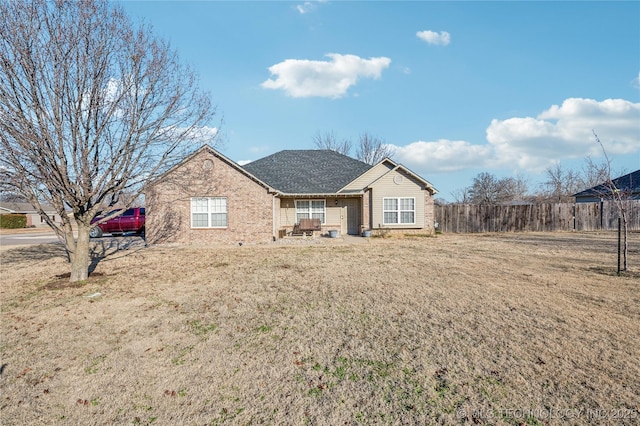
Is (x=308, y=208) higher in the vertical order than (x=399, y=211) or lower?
higher

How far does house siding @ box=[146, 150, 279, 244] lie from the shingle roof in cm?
314

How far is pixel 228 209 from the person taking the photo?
1681cm

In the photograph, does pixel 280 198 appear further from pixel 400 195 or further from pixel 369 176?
pixel 400 195

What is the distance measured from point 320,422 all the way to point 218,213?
14938 mm

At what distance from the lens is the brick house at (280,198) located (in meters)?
16.6

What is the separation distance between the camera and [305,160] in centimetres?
2445

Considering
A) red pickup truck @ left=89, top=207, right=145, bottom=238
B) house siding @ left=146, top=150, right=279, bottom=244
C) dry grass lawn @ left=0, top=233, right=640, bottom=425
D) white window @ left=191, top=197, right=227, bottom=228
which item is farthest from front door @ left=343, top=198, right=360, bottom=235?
red pickup truck @ left=89, top=207, right=145, bottom=238

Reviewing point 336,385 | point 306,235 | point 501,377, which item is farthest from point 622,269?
point 306,235

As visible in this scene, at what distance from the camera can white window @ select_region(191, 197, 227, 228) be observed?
1687 centimetres

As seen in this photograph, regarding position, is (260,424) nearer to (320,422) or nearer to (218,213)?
(320,422)

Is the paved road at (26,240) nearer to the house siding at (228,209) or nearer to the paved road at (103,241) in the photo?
the paved road at (103,241)

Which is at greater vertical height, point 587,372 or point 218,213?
point 218,213

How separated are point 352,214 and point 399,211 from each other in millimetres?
3075

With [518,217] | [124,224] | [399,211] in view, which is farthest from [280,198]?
[518,217]
